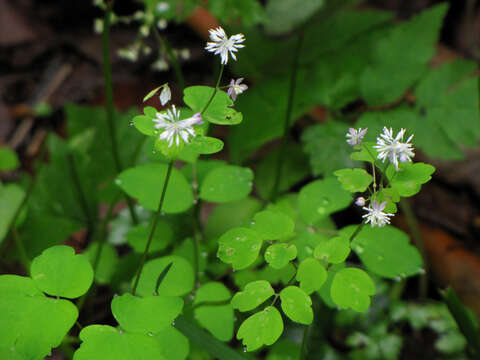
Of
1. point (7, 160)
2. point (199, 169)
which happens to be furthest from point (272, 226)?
point (7, 160)

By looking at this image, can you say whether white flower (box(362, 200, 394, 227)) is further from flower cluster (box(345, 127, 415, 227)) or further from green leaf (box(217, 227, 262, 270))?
green leaf (box(217, 227, 262, 270))

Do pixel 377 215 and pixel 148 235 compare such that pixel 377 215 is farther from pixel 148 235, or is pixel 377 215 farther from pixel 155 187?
pixel 148 235

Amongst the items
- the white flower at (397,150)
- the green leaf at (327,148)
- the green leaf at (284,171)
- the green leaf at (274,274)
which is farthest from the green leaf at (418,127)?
the white flower at (397,150)

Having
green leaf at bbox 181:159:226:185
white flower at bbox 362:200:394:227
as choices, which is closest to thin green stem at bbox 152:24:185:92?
green leaf at bbox 181:159:226:185

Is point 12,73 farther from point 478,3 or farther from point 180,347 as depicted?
point 478,3

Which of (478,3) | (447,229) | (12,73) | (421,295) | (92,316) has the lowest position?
(92,316)

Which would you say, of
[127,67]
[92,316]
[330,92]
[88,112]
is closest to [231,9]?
[330,92]
